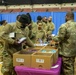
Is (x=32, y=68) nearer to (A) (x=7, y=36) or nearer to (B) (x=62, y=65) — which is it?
(A) (x=7, y=36)

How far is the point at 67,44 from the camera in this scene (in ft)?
11.6

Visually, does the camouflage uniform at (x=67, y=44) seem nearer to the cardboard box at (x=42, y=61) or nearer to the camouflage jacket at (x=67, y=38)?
the camouflage jacket at (x=67, y=38)

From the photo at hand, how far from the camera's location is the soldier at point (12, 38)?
319 centimetres

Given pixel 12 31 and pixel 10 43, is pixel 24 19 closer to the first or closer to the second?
pixel 12 31

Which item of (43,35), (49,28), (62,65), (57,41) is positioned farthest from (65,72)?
(49,28)

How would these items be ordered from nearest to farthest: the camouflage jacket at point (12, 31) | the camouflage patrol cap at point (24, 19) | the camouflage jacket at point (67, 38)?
the camouflage patrol cap at point (24, 19) < the camouflage jacket at point (12, 31) < the camouflage jacket at point (67, 38)

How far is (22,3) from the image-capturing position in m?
13.4

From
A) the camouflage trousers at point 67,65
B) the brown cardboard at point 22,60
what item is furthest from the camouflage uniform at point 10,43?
the camouflage trousers at point 67,65

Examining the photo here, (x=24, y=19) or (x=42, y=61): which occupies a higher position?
(x=24, y=19)

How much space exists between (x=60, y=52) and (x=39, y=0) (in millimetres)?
9770

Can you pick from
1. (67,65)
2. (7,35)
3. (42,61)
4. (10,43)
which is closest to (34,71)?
(42,61)

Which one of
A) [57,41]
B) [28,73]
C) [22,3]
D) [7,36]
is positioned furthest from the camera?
[22,3]

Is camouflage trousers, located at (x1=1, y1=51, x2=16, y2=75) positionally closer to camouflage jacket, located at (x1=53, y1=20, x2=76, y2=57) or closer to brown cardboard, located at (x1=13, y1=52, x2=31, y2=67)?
brown cardboard, located at (x1=13, y1=52, x2=31, y2=67)

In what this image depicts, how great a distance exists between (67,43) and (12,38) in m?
1.02
